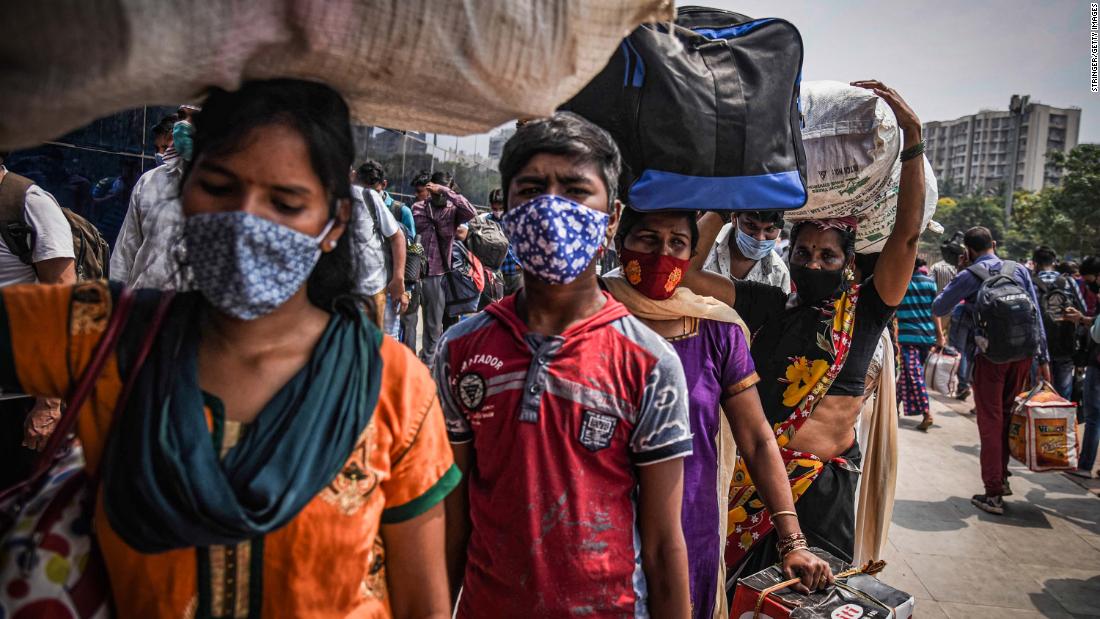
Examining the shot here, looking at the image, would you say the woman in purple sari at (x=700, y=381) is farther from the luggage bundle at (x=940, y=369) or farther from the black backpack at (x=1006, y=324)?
the luggage bundle at (x=940, y=369)

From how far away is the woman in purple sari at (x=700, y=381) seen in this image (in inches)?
88.4

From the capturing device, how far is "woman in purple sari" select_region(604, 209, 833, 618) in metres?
2.25

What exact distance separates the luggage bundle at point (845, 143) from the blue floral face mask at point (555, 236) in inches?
41.0

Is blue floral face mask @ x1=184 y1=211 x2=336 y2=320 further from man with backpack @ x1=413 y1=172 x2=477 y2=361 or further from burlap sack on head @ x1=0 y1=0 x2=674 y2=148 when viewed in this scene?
man with backpack @ x1=413 y1=172 x2=477 y2=361

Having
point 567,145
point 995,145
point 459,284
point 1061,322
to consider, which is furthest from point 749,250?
point 995,145

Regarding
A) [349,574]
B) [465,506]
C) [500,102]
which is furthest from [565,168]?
[349,574]

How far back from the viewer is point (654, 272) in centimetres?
227

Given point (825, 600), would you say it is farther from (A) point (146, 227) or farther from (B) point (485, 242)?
(B) point (485, 242)

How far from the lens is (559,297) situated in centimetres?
182

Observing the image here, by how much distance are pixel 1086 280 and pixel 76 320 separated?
34.9 feet

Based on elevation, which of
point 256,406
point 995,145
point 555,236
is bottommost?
point 256,406

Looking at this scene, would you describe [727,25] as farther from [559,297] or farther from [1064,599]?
[1064,599]

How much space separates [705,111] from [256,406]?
130 centimetres

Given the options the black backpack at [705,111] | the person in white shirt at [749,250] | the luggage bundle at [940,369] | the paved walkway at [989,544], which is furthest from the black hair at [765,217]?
the luggage bundle at [940,369]
